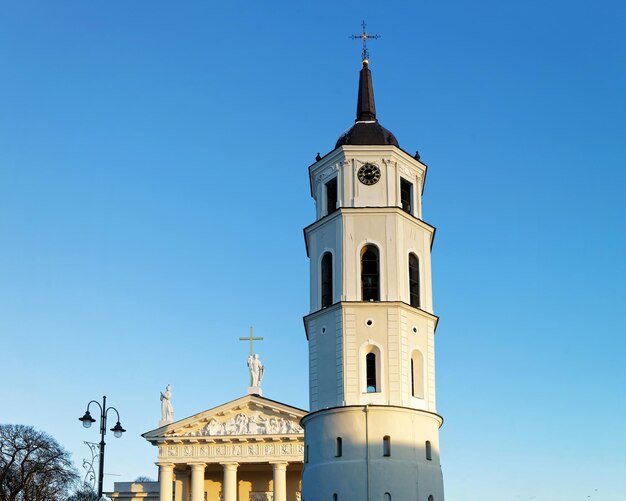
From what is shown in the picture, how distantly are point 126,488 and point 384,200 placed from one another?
44211 millimetres

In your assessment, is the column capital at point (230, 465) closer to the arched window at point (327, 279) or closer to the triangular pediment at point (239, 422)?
the triangular pediment at point (239, 422)

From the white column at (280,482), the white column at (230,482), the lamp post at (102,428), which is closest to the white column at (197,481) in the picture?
the white column at (230,482)

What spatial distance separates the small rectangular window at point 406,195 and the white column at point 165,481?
36.8 meters

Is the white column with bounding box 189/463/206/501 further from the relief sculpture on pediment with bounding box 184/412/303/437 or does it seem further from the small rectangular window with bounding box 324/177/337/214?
the small rectangular window with bounding box 324/177/337/214

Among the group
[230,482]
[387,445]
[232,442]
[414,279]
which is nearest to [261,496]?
[230,482]

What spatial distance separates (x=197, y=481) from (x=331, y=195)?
35240 mm

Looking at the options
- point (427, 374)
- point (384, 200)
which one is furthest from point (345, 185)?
point (427, 374)

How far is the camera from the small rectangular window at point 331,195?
36000 mm

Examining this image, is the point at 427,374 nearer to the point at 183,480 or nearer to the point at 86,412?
the point at 86,412

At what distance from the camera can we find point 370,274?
34.2 metres

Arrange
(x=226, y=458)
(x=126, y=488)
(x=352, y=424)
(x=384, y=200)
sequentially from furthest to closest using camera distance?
(x=126, y=488) → (x=226, y=458) → (x=384, y=200) → (x=352, y=424)

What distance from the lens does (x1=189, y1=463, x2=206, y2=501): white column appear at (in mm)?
65312

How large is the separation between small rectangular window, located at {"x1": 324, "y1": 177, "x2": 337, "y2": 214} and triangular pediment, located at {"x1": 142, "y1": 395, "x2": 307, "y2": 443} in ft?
107

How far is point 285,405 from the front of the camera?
6669 cm
